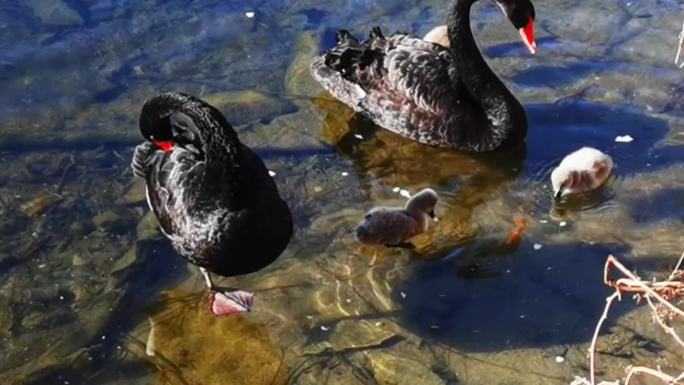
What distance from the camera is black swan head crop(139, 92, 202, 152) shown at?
4.14 m

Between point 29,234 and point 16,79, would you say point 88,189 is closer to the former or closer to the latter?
point 29,234

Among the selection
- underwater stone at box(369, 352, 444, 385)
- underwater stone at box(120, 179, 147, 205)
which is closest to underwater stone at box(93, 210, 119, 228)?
underwater stone at box(120, 179, 147, 205)

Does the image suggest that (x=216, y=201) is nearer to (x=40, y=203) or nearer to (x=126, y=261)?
(x=126, y=261)

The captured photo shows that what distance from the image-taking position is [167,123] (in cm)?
432

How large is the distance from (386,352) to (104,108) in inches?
110

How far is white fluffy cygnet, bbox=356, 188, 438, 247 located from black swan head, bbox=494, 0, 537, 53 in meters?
1.39

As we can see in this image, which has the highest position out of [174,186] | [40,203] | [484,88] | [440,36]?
[174,186]

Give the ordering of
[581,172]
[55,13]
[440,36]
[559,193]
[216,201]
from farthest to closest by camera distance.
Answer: [55,13]
[440,36]
[559,193]
[581,172]
[216,201]

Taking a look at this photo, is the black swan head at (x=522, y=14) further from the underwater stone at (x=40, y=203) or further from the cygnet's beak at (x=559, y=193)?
the underwater stone at (x=40, y=203)

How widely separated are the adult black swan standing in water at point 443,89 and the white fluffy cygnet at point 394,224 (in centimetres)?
86

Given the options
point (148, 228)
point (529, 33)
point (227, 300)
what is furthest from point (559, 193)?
point (148, 228)

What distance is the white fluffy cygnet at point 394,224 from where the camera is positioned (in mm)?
4402

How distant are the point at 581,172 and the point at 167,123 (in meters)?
2.04

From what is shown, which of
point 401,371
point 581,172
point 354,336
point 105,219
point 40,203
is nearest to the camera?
point 401,371
